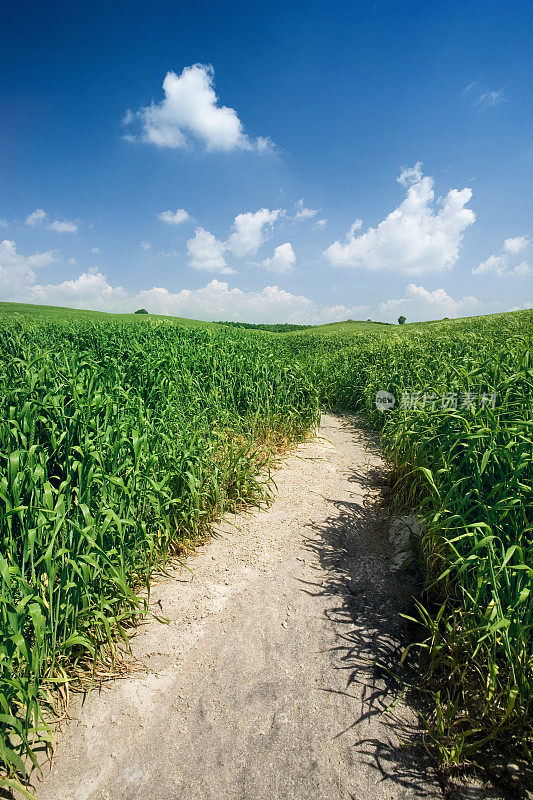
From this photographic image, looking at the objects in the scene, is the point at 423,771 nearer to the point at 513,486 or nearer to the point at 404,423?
the point at 513,486

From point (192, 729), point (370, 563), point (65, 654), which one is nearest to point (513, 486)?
point (370, 563)

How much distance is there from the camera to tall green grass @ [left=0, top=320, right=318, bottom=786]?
185 cm

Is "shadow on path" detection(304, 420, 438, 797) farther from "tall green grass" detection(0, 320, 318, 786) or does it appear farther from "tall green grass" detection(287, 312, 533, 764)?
"tall green grass" detection(0, 320, 318, 786)

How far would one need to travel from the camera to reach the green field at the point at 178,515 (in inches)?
70.6

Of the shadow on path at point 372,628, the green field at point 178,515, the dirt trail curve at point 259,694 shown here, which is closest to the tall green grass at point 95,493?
the green field at point 178,515

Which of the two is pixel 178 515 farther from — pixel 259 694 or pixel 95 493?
pixel 259 694

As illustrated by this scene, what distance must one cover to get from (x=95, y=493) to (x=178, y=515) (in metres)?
0.92

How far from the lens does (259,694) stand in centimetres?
203

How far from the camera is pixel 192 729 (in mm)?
1854

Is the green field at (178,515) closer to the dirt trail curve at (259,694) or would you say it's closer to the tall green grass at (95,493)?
the tall green grass at (95,493)

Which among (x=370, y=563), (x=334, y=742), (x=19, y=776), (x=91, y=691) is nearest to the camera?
(x=19, y=776)

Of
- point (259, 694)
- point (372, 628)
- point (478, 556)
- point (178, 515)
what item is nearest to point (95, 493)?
point (178, 515)

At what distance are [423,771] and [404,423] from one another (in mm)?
2987

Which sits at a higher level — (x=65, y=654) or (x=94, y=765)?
(x=65, y=654)
